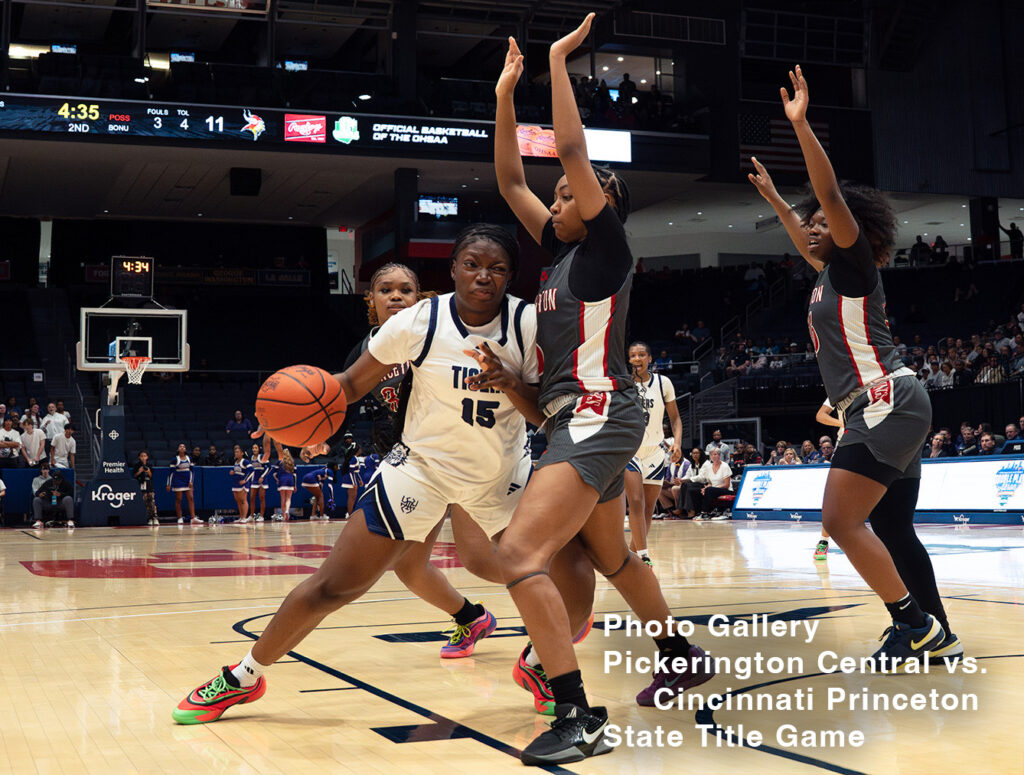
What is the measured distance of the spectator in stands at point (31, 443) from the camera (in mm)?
19000

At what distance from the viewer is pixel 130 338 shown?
1930 cm

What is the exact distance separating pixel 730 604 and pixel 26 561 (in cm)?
755

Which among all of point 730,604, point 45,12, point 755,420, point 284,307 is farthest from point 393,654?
point 284,307

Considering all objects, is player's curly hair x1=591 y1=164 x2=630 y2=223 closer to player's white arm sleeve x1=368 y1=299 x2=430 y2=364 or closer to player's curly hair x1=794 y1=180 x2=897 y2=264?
player's white arm sleeve x1=368 y1=299 x2=430 y2=364

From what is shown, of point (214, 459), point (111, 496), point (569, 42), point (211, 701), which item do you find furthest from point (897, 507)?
point (214, 459)

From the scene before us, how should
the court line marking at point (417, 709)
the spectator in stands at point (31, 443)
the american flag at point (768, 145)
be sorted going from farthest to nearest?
the american flag at point (768, 145)
the spectator in stands at point (31, 443)
the court line marking at point (417, 709)

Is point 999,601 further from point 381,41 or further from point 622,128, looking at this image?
point 381,41

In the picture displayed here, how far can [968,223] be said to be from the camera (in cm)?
3434

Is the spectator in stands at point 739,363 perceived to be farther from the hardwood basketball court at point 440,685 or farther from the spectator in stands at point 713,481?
the hardwood basketball court at point 440,685

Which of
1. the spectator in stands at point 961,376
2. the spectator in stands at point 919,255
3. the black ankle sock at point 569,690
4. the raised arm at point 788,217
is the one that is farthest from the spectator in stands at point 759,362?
the black ankle sock at point 569,690

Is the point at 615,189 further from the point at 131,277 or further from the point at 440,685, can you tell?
the point at 131,277

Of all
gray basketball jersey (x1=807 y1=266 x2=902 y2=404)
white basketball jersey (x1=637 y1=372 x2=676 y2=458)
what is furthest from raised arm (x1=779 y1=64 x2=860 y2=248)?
white basketball jersey (x1=637 y1=372 x2=676 y2=458)

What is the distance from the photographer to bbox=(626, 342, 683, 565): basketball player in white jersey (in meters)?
8.12

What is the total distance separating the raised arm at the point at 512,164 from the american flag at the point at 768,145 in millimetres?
25394
